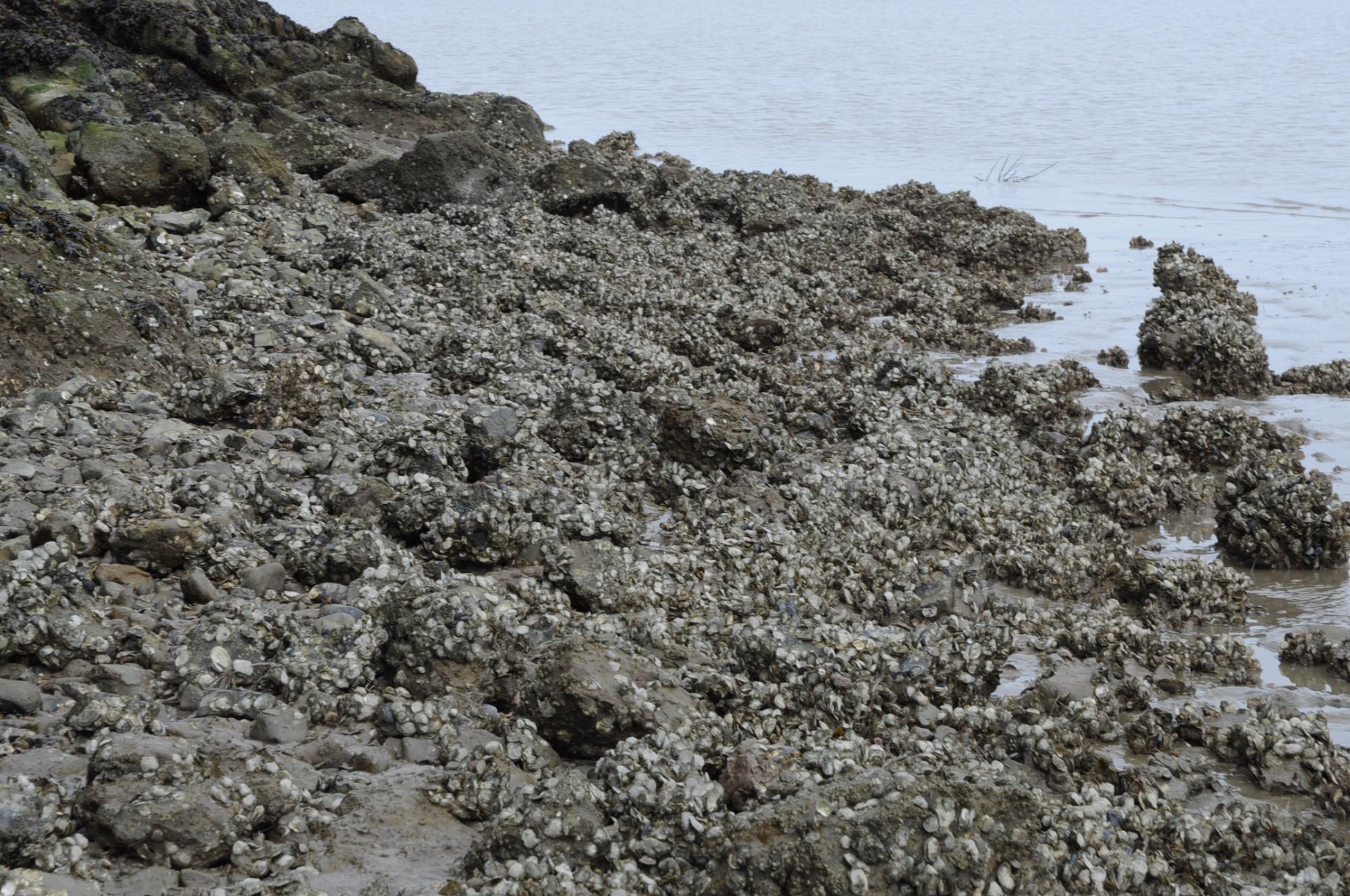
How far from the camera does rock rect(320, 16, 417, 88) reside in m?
24.6

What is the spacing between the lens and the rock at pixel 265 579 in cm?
608

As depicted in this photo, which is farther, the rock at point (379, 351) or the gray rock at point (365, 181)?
the gray rock at point (365, 181)

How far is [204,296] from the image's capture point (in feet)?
34.9

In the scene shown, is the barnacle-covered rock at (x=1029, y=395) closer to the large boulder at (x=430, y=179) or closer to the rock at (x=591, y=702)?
the rock at (x=591, y=702)

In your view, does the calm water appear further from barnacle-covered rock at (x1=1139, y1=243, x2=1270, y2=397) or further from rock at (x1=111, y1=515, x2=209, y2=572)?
rock at (x1=111, y1=515, x2=209, y2=572)

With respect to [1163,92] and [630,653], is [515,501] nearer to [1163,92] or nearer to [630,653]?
[630,653]

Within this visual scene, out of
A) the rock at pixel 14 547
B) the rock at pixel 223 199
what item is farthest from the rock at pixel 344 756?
the rock at pixel 223 199

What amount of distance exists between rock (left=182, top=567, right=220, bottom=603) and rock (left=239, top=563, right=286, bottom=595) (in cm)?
19

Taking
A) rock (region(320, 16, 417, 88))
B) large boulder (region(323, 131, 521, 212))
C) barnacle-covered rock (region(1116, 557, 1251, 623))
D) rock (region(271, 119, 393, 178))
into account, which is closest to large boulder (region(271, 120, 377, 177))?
rock (region(271, 119, 393, 178))

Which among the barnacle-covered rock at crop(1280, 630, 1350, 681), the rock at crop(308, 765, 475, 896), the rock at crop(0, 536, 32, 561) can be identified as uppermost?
the rock at crop(0, 536, 32, 561)

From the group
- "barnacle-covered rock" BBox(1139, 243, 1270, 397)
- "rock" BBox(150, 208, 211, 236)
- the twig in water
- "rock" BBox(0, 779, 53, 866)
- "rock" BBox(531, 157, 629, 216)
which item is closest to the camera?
"rock" BBox(0, 779, 53, 866)

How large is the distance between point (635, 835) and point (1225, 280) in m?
12.0

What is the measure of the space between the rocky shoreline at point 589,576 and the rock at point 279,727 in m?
0.02

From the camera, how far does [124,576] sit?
19.6 feet
